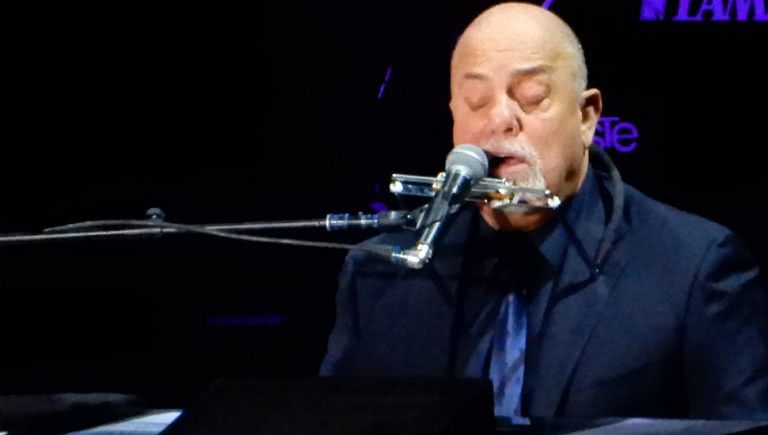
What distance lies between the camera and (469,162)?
1.20 m

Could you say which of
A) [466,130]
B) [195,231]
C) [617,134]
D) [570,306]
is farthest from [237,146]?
[195,231]

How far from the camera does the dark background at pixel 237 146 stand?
2445 millimetres

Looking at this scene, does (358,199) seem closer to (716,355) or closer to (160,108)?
(160,108)

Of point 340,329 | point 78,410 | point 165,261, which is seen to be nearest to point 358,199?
point 165,261

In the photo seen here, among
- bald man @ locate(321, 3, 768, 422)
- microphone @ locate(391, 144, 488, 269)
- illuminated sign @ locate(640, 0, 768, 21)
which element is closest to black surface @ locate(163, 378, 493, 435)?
microphone @ locate(391, 144, 488, 269)

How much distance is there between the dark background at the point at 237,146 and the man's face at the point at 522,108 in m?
0.77

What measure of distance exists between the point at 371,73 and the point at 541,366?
3.56 feet

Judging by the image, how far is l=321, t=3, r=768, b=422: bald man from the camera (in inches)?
63.9

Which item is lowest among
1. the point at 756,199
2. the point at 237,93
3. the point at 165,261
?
the point at 165,261

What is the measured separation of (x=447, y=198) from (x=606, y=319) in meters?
0.59

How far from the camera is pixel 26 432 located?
1188 mm

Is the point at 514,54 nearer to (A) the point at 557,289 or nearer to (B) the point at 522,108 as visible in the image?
(B) the point at 522,108

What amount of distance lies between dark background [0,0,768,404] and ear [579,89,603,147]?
0.69 meters

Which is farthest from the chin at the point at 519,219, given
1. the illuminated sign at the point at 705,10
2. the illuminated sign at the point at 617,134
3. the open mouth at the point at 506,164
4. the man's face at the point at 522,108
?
the illuminated sign at the point at 705,10
